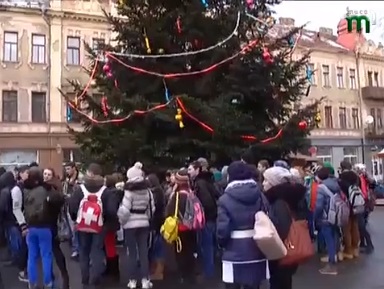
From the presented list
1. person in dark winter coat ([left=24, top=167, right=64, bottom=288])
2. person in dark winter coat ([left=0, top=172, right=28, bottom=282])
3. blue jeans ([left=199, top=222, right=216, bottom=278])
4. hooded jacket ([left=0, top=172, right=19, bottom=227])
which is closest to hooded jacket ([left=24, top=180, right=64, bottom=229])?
person in dark winter coat ([left=24, top=167, right=64, bottom=288])

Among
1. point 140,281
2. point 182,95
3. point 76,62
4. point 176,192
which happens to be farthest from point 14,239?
point 76,62

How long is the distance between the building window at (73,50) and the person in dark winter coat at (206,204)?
2690cm

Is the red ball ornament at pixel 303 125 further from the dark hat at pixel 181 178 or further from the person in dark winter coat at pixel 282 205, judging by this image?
the person in dark winter coat at pixel 282 205

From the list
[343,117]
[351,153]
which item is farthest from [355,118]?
[351,153]

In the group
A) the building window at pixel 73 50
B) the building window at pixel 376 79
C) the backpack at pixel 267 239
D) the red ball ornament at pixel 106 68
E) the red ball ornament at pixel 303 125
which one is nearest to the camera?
the backpack at pixel 267 239

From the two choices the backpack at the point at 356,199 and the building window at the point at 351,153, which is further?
the building window at the point at 351,153

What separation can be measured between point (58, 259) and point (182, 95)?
486cm

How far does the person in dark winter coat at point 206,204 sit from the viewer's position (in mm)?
9562

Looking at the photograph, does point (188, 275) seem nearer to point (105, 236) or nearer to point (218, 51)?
point (105, 236)

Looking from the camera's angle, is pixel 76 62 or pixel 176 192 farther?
pixel 76 62

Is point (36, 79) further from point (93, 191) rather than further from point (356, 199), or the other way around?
point (93, 191)

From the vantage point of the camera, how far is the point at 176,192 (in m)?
8.98

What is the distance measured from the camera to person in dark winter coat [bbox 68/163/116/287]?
29.3 ft

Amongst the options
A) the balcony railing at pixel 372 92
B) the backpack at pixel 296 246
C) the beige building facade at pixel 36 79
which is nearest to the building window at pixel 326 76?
the balcony railing at pixel 372 92
